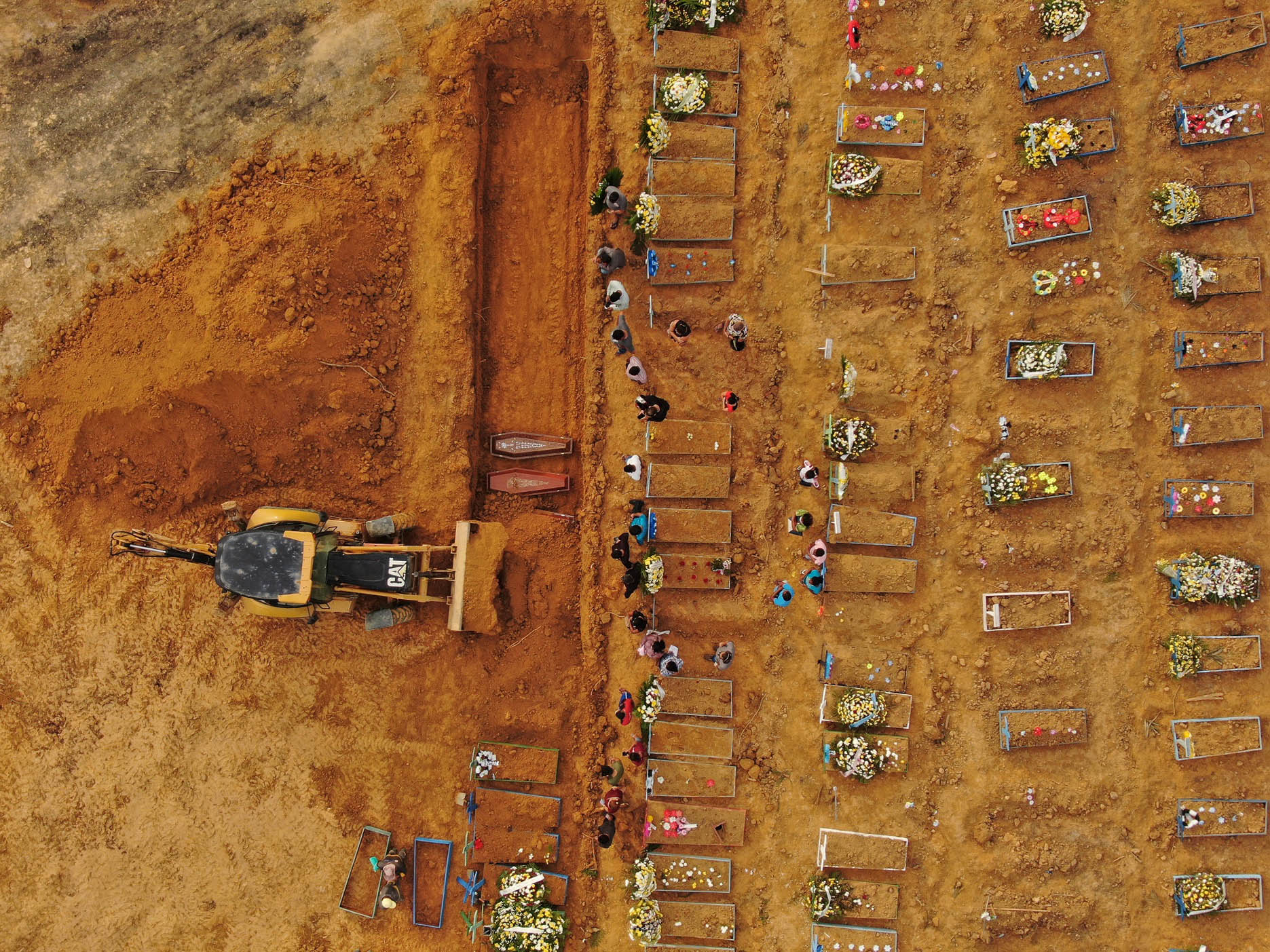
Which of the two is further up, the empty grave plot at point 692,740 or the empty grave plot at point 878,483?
the empty grave plot at point 878,483

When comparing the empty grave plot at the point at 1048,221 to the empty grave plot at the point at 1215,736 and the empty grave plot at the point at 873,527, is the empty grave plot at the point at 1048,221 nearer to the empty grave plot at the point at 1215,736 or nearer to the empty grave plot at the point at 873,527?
the empty grave plot at the point at 873,527

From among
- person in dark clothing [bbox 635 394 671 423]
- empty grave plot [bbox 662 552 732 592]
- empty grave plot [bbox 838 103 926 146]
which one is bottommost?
empty grave plot [bbox 662 552 732 592]

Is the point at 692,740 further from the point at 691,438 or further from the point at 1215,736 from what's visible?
the point at 1215,736

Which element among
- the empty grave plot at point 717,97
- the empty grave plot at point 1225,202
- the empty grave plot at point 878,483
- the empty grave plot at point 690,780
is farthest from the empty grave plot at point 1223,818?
the empty grave plot at point 717,97

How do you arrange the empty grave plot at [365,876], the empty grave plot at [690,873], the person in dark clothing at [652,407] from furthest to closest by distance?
the empty grave plot at [690,873] → the empty grave plot at [365,876] → the person in dark clothing at [652,407]

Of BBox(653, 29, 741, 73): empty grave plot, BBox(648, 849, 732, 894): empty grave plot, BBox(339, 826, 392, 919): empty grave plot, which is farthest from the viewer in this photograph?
BBox(653, 29, 741, 73): empty grave plot

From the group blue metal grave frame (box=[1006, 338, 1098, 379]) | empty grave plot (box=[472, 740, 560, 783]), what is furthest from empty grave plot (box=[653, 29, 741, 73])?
empty grave plot (box=[472, 740, 560, 783])

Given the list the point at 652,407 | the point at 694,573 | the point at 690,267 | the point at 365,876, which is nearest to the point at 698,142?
the point at 690,267

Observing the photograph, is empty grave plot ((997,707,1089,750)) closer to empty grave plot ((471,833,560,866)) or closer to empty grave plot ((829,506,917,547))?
empty grave plot ((829,506,917,547))
